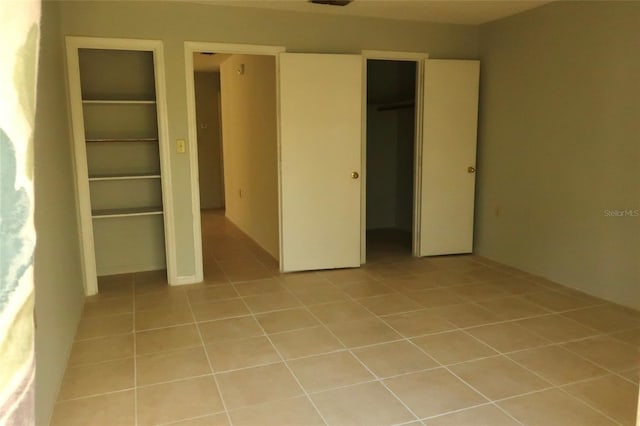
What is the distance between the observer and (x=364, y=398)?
228cm

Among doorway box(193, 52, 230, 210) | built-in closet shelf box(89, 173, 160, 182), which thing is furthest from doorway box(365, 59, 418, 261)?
doorway box(193, 52, 230, 210)

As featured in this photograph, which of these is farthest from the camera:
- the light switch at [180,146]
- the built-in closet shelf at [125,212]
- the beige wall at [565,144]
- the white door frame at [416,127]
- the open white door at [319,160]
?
the white door frame at [416,127]

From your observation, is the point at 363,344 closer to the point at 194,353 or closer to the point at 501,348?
the point at 501,348

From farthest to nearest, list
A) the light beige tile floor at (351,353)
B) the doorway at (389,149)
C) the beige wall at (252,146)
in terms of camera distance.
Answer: the doorway at (389,149) < the beige wall at (252,146) < the light beige tile floor at (351,353)

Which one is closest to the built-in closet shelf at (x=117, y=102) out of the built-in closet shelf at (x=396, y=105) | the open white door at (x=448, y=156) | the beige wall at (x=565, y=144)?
the open white door at (x=448, y=156)

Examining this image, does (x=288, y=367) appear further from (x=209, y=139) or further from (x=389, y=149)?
(x=209, y=139)

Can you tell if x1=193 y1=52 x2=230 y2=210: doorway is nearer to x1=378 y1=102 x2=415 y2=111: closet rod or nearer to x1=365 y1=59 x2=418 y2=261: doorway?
x1=365 y1=59 x2=418 y2=261: doorway

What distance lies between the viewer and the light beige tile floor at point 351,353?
85.7 inches

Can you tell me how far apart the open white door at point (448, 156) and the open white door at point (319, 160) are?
788 mm

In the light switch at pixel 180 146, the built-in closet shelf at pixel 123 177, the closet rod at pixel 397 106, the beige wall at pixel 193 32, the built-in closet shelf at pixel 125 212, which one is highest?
the beige wall at pixel 193 32

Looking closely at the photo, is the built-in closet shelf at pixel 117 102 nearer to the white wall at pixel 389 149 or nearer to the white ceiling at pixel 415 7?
the white ceiling at pixel 415 7

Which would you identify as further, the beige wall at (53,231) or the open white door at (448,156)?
the open white door at (448,156)

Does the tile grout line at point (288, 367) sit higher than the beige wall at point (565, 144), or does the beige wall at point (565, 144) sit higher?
the beige wall at point (565, 144)

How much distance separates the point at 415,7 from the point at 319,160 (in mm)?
1561
